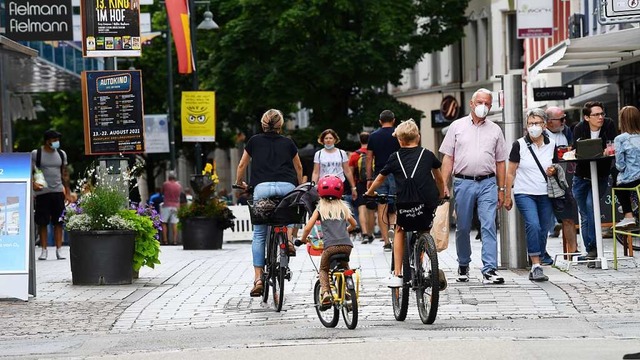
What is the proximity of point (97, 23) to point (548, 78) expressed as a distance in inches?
965

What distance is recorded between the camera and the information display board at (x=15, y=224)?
50.3 ft

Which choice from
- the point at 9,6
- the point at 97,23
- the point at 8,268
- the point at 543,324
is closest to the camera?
the point at 543,324

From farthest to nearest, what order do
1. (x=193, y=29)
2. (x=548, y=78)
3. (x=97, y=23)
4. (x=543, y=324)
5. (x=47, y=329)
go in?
(x=548, y=78), (x=193, y=29), (x=97, y=23), (x=47, y=329), (x=543, y=324)

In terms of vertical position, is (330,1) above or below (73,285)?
above

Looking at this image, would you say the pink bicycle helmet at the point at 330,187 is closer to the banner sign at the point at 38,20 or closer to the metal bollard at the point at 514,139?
the metal bollard at the point at 514,139

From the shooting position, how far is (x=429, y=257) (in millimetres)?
12062

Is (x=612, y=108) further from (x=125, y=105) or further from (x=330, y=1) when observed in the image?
(x=125, y=105)

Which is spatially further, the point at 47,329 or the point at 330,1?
the point at 330,1

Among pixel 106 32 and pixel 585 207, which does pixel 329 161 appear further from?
pixel 585 207

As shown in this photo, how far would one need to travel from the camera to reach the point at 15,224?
50.7 feet

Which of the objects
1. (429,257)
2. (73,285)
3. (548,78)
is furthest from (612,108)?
(429,257)

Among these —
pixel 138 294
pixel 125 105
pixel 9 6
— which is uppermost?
pixel 9 6

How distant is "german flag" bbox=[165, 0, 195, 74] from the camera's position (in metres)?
30.7

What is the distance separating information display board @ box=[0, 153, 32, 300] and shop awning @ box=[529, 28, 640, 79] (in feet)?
25.6
